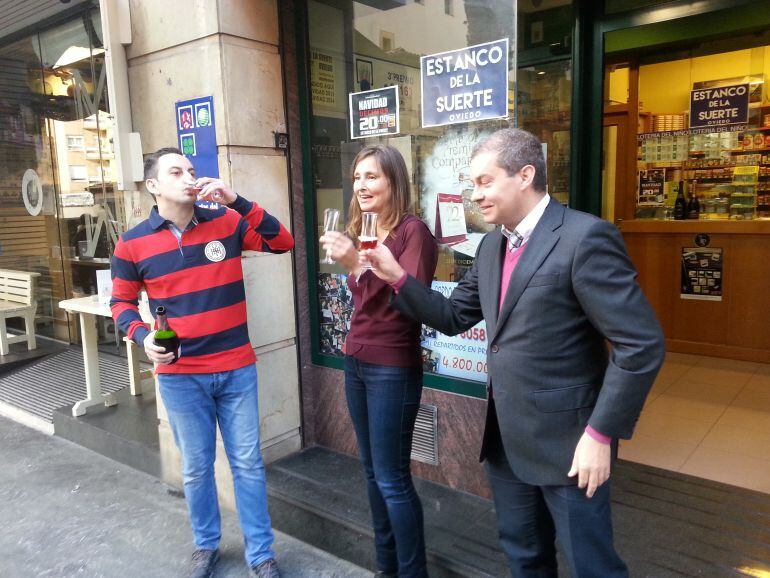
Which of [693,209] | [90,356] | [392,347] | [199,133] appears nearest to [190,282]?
[392,347]

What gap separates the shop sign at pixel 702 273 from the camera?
20.4 feet

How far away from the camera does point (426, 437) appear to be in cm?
354

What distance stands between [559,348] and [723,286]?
5.19 meters

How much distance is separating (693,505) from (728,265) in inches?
145

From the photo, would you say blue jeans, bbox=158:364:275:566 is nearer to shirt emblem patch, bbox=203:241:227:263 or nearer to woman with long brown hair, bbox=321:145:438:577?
shirt emblem patch, bbox=203:241:227:263

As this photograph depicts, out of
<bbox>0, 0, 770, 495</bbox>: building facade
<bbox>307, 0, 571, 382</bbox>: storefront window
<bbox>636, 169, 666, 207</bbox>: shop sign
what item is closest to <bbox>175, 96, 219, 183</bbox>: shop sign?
<bbox>0, 0, 770, 495</bbox>: building facade

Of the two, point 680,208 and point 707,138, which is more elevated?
point 707,138

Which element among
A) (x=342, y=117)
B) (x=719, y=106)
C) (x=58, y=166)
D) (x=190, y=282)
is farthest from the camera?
(x=719, y=106)

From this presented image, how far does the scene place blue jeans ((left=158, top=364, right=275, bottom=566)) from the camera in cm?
288

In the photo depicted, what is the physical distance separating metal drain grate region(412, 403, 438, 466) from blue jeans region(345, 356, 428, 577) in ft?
3.06

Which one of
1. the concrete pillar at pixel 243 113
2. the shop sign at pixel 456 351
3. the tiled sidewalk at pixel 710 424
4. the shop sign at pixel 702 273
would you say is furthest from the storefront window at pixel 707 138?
the concrete pillar at pixel 243 113

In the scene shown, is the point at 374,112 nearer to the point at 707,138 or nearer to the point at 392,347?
the point at 392,347

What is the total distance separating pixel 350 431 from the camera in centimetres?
392

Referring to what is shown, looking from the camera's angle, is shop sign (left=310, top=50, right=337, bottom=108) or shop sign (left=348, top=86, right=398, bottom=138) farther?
shop sign (left=310, top=50, right=337, bottom=108)
